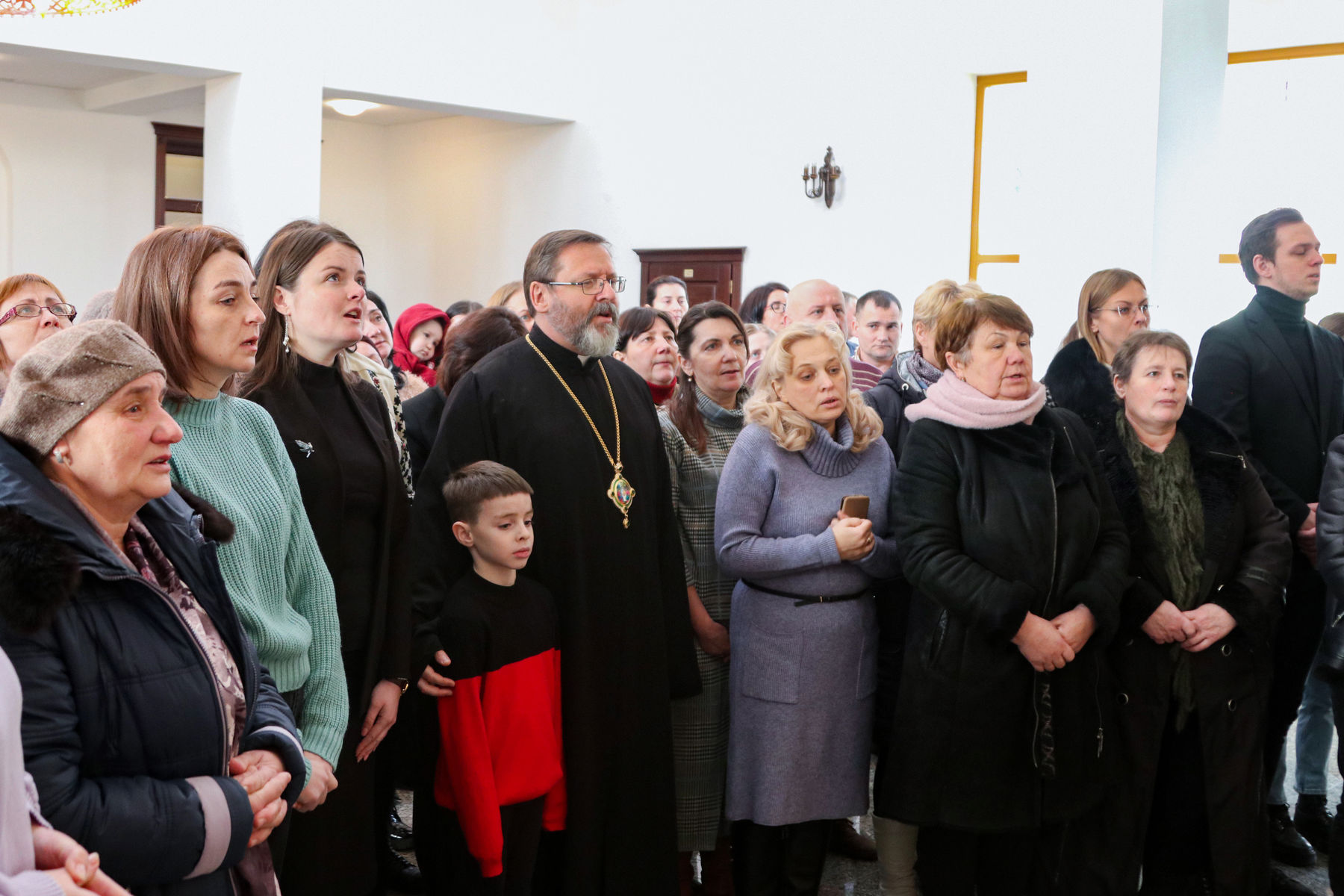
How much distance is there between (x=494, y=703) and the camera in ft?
9.66

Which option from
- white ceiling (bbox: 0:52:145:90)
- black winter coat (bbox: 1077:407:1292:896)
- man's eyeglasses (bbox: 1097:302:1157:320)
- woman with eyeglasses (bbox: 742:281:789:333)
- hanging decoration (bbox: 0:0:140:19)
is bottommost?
black winter coat (bbox: 1077:407:1292:896)

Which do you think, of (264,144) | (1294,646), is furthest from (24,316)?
(264,144)

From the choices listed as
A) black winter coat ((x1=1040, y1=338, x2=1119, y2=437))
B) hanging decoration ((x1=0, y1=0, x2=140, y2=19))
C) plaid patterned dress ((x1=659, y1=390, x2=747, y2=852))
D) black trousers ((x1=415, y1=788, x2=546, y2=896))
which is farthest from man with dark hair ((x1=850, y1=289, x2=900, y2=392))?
hanging decoration ((x1=0, y1=0, x2=140, y2=19))

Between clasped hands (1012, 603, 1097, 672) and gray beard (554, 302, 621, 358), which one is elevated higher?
gray beard (554, 302, 621, 358)

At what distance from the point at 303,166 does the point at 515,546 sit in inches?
335

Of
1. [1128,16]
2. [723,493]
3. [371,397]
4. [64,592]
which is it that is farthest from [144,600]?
[1128,16]

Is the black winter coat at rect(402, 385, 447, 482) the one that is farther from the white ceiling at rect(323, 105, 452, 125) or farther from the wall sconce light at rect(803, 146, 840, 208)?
the white ceiling at rect(323, 105, 452, 125)

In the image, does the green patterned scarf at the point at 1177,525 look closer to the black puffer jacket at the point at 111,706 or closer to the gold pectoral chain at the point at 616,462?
the gold pectoral chain at the point at 616,462

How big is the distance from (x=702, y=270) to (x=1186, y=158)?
210 inches

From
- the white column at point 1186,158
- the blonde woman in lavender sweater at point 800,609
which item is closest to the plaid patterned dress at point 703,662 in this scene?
the blonde woman in lavender sweater at point 800,609

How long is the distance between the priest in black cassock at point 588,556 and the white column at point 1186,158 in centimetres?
439

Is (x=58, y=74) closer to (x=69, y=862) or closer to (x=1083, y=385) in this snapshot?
(x=1083, y=385)

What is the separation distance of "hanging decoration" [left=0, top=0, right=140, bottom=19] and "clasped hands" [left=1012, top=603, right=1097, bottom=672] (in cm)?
627

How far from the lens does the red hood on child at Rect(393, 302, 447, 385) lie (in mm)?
5812
